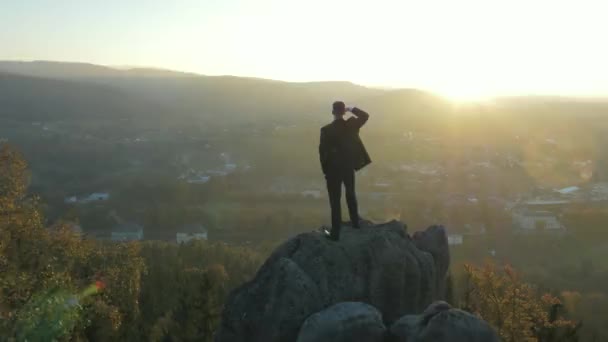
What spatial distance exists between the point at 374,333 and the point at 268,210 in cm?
7601

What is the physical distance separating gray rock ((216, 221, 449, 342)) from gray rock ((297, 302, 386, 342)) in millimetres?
751

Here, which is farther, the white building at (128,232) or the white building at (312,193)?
the white building at (312,193)

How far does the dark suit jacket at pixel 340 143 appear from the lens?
37.9ft

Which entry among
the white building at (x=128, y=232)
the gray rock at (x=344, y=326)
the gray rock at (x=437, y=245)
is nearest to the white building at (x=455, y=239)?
the white building at (x=128, y=232)

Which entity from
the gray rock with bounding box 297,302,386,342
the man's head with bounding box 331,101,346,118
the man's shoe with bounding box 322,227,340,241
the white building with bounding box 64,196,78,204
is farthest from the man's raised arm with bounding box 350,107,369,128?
the white building with bounding box 64,196,78,204

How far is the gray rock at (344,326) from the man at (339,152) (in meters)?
2.31

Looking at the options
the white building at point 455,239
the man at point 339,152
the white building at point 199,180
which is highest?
the man at point 339,152

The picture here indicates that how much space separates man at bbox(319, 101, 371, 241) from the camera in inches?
455

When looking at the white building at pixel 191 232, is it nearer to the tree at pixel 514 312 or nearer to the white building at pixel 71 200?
the white building at pixel 71 200

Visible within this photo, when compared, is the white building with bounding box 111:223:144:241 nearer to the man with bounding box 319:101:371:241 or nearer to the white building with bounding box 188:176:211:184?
the white building with bounding box 188:176:211:184

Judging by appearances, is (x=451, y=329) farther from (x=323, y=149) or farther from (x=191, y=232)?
(x=191, y=232)

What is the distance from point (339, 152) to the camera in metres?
11.6

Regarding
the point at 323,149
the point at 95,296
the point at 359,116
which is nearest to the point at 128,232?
the point at 95,296

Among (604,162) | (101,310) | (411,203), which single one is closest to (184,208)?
(411,203)
